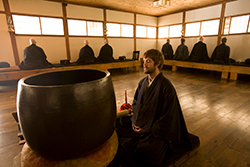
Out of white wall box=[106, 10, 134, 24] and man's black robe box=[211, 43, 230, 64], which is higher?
white wall box=[106, 10, 134, 24]

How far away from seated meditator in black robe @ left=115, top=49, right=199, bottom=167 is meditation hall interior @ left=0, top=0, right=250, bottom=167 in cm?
3

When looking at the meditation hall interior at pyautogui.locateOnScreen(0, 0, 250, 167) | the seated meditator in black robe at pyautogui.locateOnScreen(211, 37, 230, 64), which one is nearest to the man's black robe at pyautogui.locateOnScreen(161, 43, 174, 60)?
the meditation hall interior at pyautogui.locateOnScreen(0, 0, 250, 167)

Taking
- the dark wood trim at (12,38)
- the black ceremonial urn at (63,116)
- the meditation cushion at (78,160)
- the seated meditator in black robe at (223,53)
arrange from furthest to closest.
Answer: the seated meditator in black robe at (223,53), the dark wood trim at (12,38), the meditation cushion at (78,160), the black ceremonial urn at (63,116)

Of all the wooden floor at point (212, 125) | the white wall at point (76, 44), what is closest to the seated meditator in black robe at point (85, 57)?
the white wall at point (76, 44)

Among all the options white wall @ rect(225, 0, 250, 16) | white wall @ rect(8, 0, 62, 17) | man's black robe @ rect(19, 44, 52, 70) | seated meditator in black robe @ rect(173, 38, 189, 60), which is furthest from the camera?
seated meditator in black robe @ rect(173, 38, 189, 60)

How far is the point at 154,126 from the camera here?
1.44 m

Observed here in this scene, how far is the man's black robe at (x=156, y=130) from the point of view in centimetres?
137

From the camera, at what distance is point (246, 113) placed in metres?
2.61

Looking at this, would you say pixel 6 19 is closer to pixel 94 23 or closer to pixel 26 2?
pixel 26 2

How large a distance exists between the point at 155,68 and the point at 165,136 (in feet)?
2.26

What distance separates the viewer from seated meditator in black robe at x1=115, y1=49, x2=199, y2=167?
138cm

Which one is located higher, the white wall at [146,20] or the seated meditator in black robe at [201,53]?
the white wall at [146,20]

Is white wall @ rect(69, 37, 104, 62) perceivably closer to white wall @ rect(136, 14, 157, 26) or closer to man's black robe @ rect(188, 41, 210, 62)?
white wall @ rect(136, 14, 157, 26)

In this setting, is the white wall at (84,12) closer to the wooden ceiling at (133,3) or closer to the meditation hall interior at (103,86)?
the meditation hall interior at (103,86)
